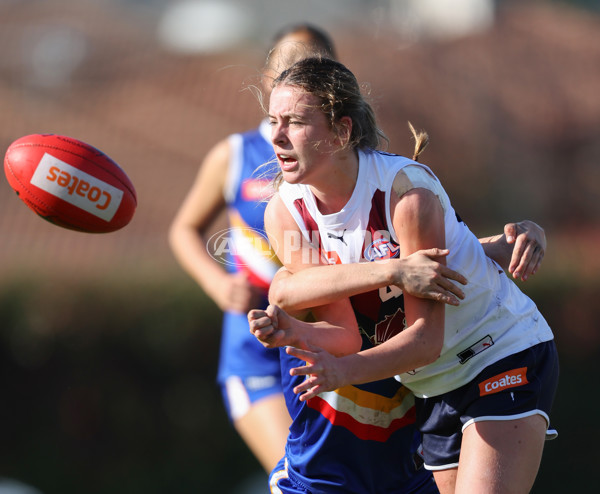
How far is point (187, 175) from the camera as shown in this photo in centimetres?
750

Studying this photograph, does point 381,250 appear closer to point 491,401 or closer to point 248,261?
point 491,401

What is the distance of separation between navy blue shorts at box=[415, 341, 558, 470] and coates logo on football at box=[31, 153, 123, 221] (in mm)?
1383

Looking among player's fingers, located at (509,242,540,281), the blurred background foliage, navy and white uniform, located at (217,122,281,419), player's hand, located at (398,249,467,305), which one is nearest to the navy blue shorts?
player's fingers, located at (509,242,540,281)

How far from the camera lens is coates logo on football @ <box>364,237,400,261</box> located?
2.51m

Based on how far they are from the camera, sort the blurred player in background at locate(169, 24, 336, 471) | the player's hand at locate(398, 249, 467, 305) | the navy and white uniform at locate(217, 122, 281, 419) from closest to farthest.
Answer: the player's hand at locate(398, 249, 467, 305)
the blurred player in background at locate(169, 24, 336, 471)
the navy and white uniform at locate(217, 122, 281, 419)

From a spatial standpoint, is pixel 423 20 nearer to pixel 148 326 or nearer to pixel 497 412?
pixel 148 326

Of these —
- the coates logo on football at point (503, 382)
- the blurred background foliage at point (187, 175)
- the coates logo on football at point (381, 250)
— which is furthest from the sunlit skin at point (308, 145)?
the blurred background foliage at point (187, 175)

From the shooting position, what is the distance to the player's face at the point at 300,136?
8.04 feet

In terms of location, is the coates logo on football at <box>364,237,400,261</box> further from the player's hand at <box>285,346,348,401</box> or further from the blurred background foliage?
the blurred background foliage

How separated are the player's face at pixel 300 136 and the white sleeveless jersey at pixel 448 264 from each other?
118mm

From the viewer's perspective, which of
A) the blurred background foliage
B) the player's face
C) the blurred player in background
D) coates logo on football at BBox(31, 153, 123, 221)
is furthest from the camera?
the blurred background foliage

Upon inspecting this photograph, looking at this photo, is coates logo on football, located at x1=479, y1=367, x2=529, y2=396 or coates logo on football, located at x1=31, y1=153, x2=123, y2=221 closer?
coates logo on football, located at x1=479, y1=367, x2=529, y2=396

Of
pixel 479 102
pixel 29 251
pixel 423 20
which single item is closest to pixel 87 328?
pixel 29 251

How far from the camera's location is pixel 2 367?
6.46 meters
